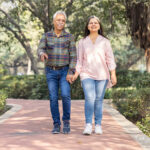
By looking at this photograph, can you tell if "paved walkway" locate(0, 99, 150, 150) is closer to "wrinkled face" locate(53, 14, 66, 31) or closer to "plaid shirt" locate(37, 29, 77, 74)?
"plaid shirt" locate(37, 29, 77, 74)

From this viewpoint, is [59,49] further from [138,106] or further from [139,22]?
[139,22]

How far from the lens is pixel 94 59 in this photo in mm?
5906

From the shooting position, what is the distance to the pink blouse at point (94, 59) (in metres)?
5.90

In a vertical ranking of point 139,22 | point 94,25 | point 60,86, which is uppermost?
point 139,22

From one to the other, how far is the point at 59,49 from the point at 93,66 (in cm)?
59

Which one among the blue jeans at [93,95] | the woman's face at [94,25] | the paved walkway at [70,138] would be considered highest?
the woman's face at [94,25]

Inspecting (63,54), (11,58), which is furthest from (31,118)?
(11,58)

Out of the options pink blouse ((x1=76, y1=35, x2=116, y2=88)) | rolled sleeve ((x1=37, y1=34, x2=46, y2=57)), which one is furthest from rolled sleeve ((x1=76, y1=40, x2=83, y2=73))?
rolled sleeve ((x1=37, y1=34, x2=46, y2=57))

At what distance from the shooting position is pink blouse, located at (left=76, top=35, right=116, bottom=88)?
19.4ft

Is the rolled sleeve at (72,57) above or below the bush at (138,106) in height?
above

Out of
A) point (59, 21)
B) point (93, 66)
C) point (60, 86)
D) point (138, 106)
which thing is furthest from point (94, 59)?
point (138, 106)

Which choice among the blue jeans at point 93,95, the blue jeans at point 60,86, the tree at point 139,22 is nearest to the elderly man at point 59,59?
the blue jeans at point 60,86

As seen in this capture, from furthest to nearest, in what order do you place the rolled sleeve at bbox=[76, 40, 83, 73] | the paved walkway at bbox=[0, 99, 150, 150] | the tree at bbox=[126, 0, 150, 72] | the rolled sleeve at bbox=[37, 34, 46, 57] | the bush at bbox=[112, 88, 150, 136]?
1. the tree at bbox=[126, 0, 150, 72]
2. the bush at bbox=[112, 88, 150, 136]
3. the rolled sleeve at bbox=[76, 40, 83, 73]
4. the rolled sleeve at bbox=[37, 34, 46, 57]
5. the paved walkway at bbox=[0, 99, 150, 150]

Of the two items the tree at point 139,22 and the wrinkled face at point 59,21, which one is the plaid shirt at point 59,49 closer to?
the wrinkled face at point 59,21
